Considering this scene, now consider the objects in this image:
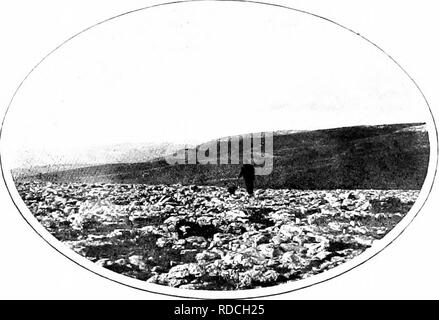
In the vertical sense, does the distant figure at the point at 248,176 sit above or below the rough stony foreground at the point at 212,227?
above

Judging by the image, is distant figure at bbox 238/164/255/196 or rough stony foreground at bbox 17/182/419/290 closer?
rough stony foreground at bbox 17/182/419/290

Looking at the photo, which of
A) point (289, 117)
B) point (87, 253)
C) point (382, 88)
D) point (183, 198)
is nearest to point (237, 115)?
point (289, 117)

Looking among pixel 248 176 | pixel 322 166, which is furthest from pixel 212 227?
pixel 322 166

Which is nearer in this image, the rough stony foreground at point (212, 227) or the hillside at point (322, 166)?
the rough stony foreground at point (212, 227)

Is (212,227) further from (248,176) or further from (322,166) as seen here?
(322,166)

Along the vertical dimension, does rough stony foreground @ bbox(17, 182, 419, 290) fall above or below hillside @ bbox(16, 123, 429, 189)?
below
